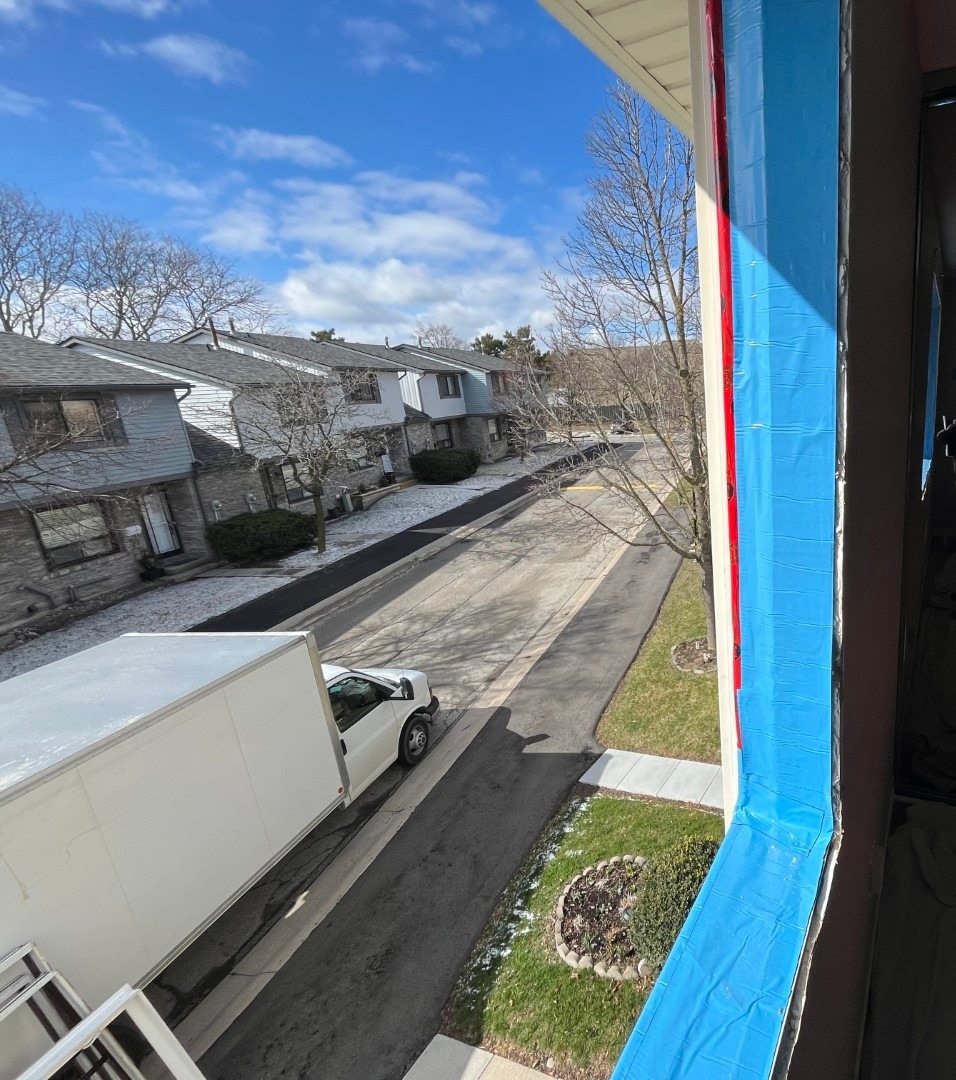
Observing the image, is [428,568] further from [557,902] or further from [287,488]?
[557,902]

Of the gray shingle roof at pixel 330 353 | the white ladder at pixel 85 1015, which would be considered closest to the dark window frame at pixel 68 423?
the gray shingle roof at pixel 330 353

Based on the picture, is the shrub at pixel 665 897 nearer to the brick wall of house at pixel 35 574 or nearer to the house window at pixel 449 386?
the brick wall of house at pixel 35 574

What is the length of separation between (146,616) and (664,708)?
1211 cm

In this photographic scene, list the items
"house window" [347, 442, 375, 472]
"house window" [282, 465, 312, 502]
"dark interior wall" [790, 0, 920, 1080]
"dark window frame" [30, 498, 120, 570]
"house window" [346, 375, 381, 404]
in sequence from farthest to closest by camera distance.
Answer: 1. "house window" [346, 375, 381, 404]
2. "house window" [282, 465, 312, 502]
3. "house window" [347, 442, 375, 472]
4. "dark window frame" [30, 498, 120, 570]
5. "dark interior wall" [790, 0, 920, 1080]

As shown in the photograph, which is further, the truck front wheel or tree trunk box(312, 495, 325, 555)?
tree trunk box(312, 495, 325, 555)

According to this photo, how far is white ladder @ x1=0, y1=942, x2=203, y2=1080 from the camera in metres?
3.13

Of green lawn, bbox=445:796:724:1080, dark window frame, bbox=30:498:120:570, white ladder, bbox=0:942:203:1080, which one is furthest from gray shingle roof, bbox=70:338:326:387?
white ladder, bbox=0:942:203:1080

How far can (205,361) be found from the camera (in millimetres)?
20000

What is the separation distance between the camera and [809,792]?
62.1 inches

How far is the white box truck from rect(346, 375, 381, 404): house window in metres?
18.0

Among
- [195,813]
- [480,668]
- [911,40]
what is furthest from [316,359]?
[911,40]

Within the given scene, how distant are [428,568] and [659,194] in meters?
10.7

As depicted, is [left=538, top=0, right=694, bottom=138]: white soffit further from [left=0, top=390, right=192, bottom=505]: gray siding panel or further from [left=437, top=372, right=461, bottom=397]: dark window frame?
[left=437, top=372, right=461, bottom=397]: dark window frame

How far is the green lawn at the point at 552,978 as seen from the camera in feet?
12.7
